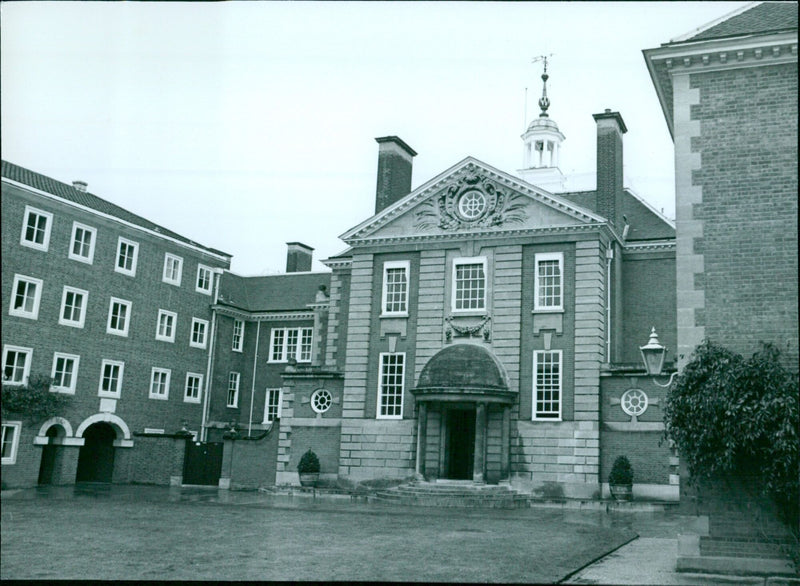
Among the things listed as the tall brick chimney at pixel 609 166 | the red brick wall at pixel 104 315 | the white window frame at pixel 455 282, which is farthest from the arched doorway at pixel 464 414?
the red brick wall at pixel 104 315

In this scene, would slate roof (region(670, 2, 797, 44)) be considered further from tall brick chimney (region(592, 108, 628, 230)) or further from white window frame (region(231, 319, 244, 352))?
white window frame (region(231, 319, 244, 352))

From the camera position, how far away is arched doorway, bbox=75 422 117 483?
36.1 m

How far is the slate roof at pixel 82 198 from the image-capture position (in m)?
31.3

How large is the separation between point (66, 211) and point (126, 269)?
4.24 m

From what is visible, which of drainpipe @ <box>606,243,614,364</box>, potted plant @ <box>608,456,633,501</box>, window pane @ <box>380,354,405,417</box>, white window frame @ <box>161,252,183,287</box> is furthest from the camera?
white window frame @ <box>161,252,183,287</box>

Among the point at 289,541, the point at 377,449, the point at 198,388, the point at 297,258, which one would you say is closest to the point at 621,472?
the point at 377,449

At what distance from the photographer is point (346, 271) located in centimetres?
3644

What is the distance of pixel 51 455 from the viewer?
33656 mm

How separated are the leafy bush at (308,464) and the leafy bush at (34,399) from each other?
10.2 metres

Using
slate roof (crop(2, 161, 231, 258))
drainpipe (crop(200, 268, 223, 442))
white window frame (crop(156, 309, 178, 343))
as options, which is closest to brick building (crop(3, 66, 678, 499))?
slate roof (crop(2, 161, 231, 258))

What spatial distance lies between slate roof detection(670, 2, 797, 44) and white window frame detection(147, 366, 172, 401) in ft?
99.7

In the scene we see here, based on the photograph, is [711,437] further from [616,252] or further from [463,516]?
[616,252]

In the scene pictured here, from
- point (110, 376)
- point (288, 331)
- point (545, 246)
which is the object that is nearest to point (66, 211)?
point (110, 376)

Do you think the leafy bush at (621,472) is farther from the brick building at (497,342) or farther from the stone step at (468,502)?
the stone step at (468,502)
